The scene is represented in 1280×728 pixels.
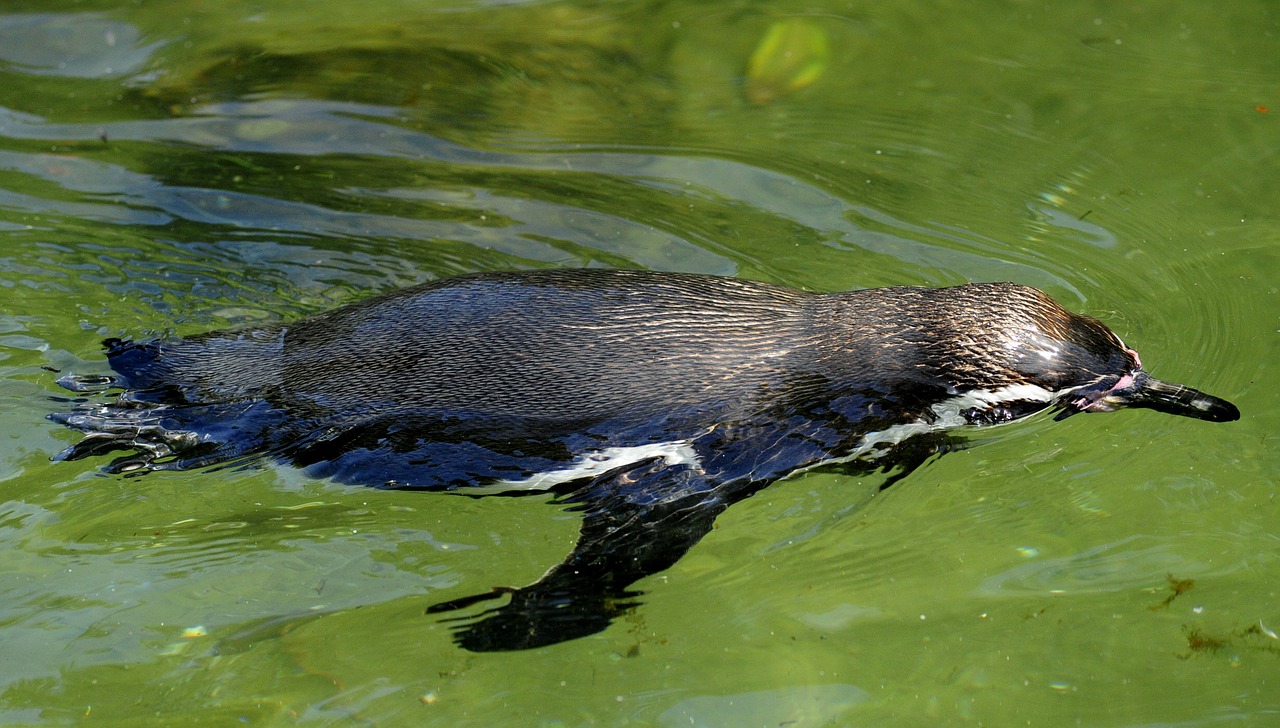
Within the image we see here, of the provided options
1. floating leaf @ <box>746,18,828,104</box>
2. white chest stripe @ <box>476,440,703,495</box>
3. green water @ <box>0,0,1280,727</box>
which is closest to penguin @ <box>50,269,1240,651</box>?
white chest stripe @ <box>476,440,703,495</box>

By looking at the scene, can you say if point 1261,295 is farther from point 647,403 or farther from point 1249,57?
point 647,403

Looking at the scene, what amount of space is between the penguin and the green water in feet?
0.56

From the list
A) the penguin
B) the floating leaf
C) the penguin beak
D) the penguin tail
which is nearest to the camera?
the penguin

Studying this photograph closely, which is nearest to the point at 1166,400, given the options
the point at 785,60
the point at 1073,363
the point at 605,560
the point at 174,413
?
the point at 1073,363

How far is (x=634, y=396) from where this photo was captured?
3.98 meters

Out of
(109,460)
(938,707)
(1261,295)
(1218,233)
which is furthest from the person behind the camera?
(1218,233)

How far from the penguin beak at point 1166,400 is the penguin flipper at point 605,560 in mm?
1493

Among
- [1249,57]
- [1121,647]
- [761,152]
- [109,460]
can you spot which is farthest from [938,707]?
[1249,57]

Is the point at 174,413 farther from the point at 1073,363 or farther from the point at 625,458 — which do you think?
the point at 1073,363

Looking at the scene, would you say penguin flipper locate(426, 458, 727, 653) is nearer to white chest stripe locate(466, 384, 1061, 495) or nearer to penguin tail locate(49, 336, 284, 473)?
white chest stripe locate(466, 384, 1061, 495)

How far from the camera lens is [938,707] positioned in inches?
137

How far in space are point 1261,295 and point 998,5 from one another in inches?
106

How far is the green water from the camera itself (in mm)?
3631

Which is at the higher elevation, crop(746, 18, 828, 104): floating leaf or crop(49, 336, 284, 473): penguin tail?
crop(746, 18, 828, 104): floating leaf
